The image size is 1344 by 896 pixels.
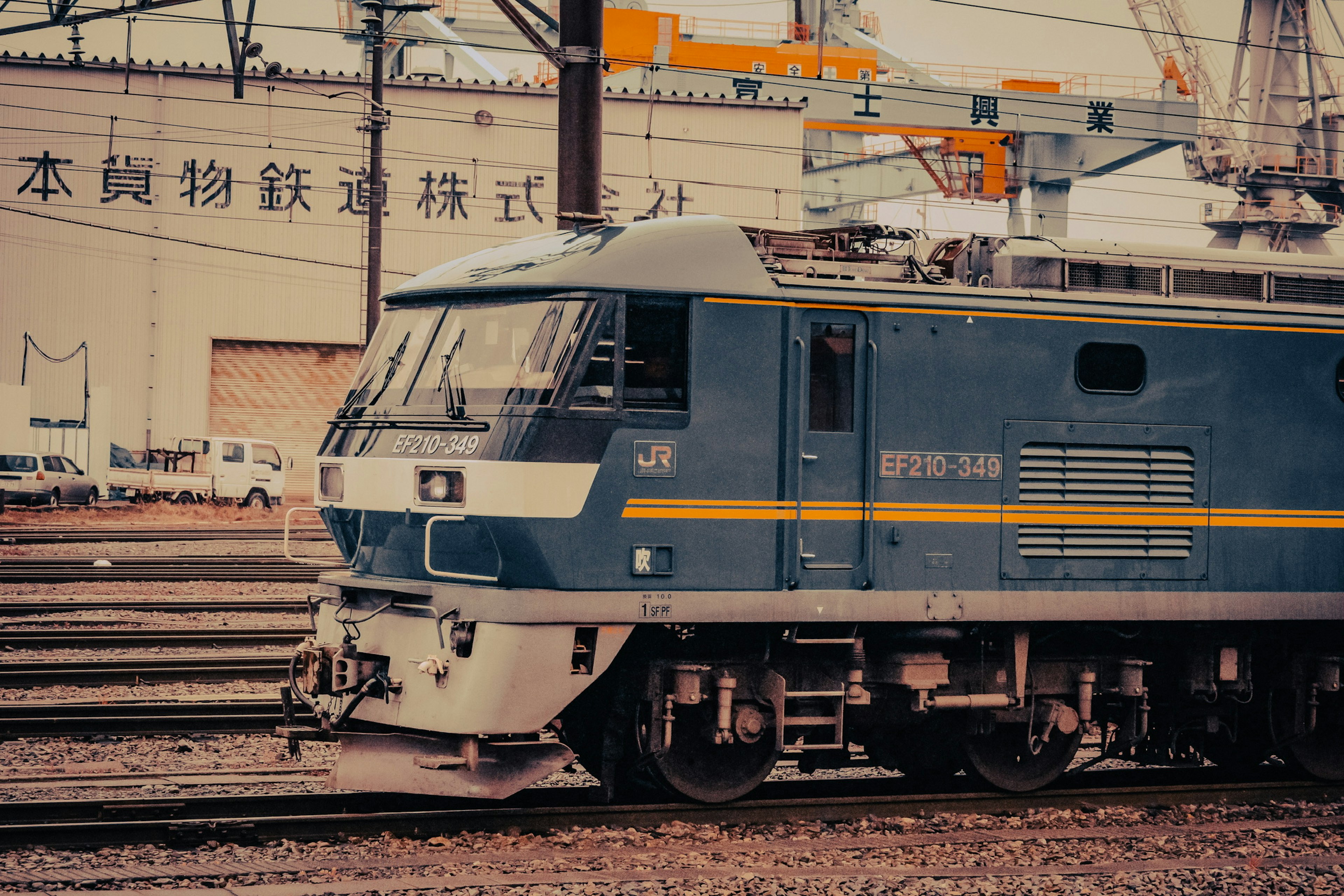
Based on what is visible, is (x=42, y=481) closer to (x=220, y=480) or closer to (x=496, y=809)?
(x=220, y=480)

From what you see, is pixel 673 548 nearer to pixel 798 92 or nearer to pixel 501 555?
pixel 501 555

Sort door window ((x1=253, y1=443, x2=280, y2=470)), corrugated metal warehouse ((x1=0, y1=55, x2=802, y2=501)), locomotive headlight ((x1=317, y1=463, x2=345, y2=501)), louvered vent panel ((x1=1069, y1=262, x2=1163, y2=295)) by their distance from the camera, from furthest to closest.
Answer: corrugated metal warehouse ((x1=0, y1=55, x2=802, y2=501))
door window ((x1=253, y1=443, x2=280, y2=470))
louvered vent panel ((x1=1069, y1=262, x2=1163, y2=295))
locomotive headlight ((x1=317, y1=463, x2=345, y2=501))

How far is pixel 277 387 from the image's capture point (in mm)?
37062

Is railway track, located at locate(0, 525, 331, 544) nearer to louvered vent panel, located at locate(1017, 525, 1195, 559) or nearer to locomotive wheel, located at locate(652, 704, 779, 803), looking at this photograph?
locomotive wheel, located at locate(652, 704, 779, 803)

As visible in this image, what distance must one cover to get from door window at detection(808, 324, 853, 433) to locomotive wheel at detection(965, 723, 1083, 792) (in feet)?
7.89

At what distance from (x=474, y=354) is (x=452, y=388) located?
0.78 feet

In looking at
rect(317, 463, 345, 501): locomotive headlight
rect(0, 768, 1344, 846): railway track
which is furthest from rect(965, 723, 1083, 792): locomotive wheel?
rect(317, 463, 345, 501): locomotive headlight

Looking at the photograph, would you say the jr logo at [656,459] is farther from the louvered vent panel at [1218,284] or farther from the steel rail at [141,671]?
the steel rail at [141,671]

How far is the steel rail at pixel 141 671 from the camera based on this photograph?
11961mm

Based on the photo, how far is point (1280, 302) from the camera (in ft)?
30.1

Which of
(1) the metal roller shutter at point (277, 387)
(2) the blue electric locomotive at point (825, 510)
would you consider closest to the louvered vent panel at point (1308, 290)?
(2) the blue electric locomotive at point (825, 510)

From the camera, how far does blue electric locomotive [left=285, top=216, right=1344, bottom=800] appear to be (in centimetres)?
751

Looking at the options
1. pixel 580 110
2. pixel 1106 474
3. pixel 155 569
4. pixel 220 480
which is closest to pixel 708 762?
pixel 1106 474

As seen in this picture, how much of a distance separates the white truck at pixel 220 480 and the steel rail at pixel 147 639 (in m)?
18.6
